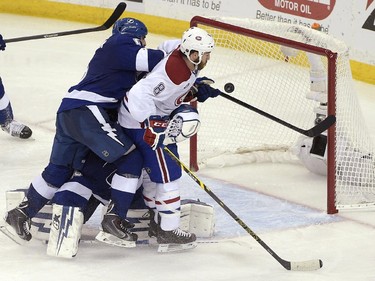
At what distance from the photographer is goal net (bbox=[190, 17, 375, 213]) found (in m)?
5.17

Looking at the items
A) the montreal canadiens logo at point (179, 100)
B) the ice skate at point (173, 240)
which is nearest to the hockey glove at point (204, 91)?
the montreal canadiens logo at point (179, 100)

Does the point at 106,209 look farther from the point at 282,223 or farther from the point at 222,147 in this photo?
the point at 222,147

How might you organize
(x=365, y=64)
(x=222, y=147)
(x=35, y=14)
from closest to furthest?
1. (x=222, y=147)
2. (x=365, y=64)
3. (x=35, y=14)

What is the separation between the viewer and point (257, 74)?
244 inches

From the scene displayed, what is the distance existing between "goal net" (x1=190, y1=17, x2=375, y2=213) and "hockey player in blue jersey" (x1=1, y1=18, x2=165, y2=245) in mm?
980

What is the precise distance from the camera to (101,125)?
4.48 metres

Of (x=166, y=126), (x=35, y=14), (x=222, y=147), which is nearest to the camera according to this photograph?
(x=166, y=126)

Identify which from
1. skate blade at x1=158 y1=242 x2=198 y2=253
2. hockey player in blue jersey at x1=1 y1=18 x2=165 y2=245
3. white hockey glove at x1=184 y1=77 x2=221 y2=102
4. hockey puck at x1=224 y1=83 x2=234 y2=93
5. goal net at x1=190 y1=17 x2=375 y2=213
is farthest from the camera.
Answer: goal net at x1=190 y1=17 x2=375 y2=213

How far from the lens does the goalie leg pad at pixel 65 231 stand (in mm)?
4414

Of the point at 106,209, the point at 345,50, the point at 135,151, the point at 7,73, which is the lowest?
the point at 7,73

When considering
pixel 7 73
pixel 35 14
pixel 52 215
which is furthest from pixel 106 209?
pixel 35 14

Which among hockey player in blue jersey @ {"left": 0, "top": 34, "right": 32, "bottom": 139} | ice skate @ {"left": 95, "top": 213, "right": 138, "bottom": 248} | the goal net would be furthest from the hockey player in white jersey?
hockey player in blue jersey @ {"left": 0, "top": 34, "right": 32, "bottom": 139}

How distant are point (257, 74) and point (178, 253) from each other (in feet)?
6.20

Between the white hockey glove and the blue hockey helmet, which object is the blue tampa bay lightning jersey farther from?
the white hockey glove
